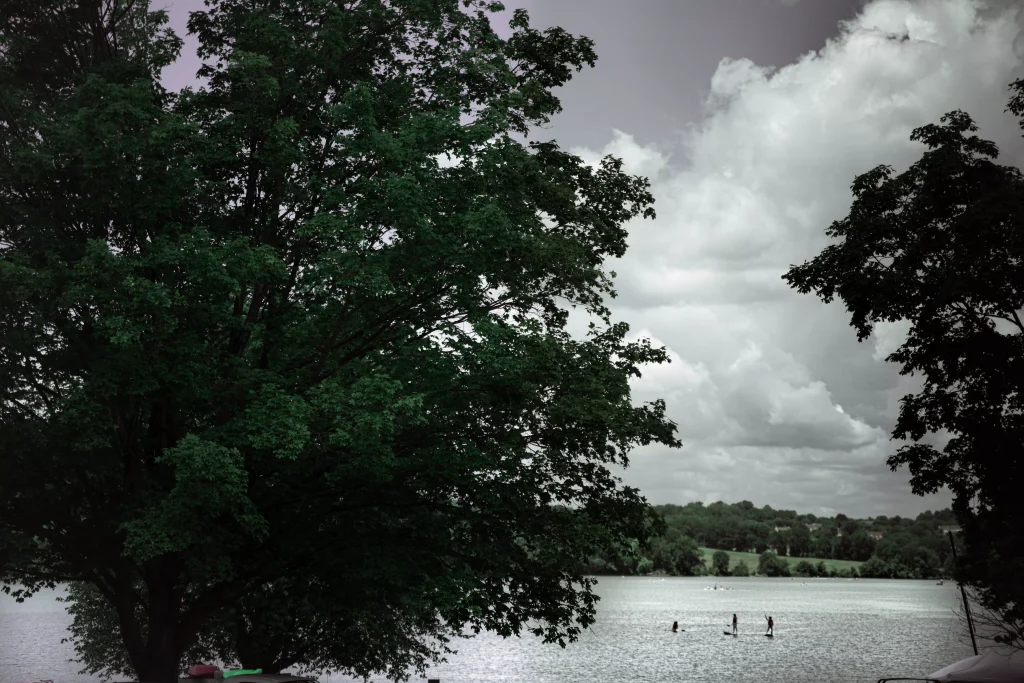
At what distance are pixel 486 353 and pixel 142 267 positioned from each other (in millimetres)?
6645

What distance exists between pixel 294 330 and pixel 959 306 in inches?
641

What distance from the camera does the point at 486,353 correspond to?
56.7ft

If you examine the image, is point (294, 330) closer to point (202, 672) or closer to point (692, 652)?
point (202, 672)

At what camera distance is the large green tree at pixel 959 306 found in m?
20.7

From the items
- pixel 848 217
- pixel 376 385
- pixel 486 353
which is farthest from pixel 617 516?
pixel 848 217

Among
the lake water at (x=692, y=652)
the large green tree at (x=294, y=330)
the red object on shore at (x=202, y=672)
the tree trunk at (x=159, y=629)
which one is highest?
the large green tree at (x=294, y=330)

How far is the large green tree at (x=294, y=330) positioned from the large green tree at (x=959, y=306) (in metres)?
6.39

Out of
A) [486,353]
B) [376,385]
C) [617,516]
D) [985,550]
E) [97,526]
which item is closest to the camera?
[376,385]

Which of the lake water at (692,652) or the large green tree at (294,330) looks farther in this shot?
the lake water at (692,652)

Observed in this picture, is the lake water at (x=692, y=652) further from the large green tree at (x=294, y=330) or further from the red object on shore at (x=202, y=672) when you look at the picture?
the red object on shore at (x=202, y=672)

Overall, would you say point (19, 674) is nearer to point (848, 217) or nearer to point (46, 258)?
point (46, 258)

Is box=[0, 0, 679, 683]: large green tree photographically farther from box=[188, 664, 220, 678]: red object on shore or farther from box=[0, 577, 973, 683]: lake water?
box=[0, 577, 973, 683]: lake water

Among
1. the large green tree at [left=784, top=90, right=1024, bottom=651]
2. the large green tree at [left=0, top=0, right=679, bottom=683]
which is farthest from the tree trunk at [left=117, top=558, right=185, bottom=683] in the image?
the large green tree at [left=784, top=90, right=1024, bottom=651]

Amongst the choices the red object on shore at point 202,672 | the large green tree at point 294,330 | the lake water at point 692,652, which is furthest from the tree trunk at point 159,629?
the lake water at point 692,652
